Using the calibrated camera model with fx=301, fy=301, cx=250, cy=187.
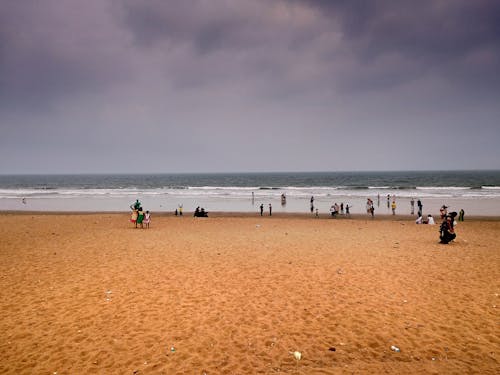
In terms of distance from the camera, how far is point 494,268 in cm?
1339

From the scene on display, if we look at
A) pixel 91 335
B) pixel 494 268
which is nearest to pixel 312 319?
pixel 91 335

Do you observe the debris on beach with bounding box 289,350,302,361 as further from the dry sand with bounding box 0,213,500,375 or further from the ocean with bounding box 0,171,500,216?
the ocean with bounding box 0,171,500,216

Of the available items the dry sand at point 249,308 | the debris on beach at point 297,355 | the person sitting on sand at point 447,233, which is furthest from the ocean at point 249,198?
the debris on beach at point 297,355

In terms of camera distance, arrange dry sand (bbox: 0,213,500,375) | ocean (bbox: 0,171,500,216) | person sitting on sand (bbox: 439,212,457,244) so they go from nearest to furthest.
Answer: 1. dry sand (bbox: 0,213,500,375)
2. person sitting on sand (bbox: 439,212,457,244)
3. ocean (bbox: 0,171,500,216)

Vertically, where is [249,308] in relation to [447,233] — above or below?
below

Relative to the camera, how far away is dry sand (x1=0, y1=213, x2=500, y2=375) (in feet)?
22.4

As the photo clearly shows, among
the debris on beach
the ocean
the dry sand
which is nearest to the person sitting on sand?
the dry sand

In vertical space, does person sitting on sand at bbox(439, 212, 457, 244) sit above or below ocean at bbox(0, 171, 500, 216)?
above

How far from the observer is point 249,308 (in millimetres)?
9539

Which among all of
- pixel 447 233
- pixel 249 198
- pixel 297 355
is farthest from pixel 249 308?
pixel 249 198

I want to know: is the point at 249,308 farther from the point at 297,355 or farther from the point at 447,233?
the point at 447,233

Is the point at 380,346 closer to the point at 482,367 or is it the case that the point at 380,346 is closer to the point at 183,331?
the point at 482,367

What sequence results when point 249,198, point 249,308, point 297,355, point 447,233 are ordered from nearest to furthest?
point 297,355
point 249,308
point 447,233
point 249,198

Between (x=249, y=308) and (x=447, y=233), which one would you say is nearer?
(x=249, y=308)
